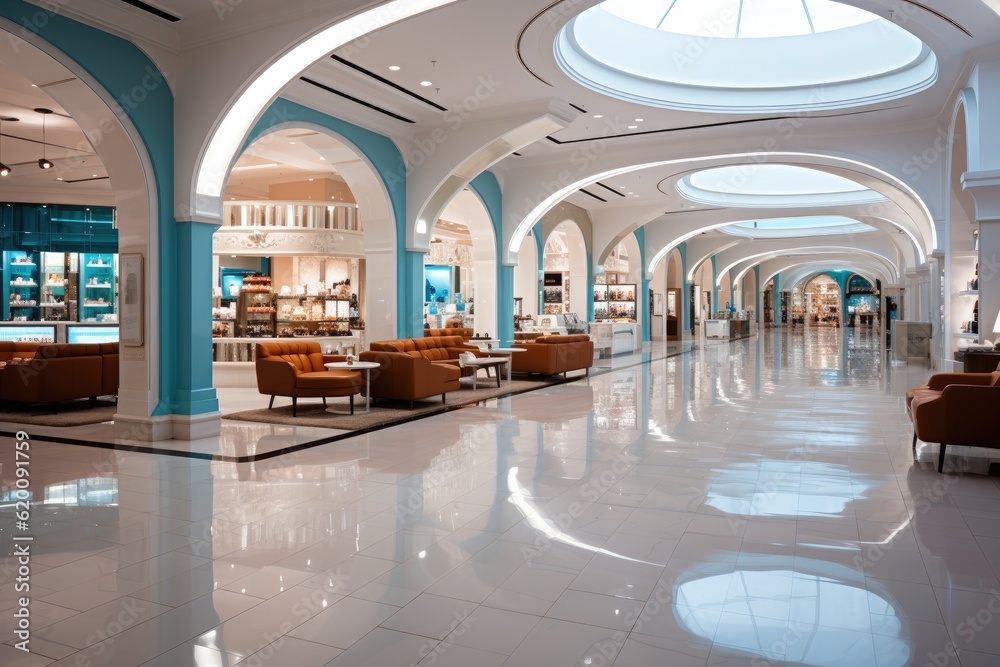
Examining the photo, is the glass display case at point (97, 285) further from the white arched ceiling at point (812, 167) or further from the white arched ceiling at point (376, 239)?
the white arched ceiling at point (812, 167)

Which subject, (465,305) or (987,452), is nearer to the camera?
(987,452)

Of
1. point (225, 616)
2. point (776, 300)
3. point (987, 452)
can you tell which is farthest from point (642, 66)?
point (776, 300)

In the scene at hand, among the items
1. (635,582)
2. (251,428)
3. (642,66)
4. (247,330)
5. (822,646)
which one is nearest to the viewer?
(822,646)

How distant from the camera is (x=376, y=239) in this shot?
10930mm

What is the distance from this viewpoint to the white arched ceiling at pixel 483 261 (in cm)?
1405

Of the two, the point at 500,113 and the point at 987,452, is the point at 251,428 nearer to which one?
the point at 500,113

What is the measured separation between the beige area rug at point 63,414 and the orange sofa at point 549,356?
627 centimetres

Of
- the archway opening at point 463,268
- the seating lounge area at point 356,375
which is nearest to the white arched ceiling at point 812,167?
the archway opening at point 463,268

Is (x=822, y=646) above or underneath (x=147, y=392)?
underneath

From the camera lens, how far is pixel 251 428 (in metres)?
7.45

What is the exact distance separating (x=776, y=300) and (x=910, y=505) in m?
45.1

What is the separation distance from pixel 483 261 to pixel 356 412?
6.51 metres

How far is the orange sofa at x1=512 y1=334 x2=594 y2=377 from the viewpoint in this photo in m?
12.0

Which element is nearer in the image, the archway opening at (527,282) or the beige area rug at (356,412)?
the beige area rug at (356,412)
